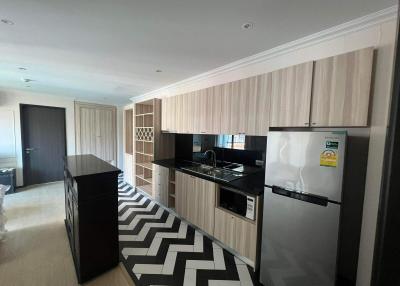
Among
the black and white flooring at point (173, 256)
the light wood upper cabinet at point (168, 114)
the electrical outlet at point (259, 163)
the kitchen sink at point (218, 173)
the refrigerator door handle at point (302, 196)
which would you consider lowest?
the black and white flooring at point (173, 256)

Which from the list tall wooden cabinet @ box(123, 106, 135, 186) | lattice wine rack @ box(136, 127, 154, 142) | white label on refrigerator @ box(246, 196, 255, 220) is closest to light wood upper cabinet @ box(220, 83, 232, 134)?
white label on refrigerator @ box(246, 196, 255, 220)

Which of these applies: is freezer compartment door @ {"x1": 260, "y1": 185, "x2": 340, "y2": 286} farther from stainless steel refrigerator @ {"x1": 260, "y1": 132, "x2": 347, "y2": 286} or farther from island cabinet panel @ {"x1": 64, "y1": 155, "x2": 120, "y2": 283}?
island cabinet panel @ {"x1": 64, "y1": 155, "x2": 120, "y2": 283}

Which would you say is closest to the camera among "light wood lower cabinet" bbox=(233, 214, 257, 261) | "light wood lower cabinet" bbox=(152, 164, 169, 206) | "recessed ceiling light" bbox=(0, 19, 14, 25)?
"recessed ceiling light" bbox=(0, 19, 14, 25)

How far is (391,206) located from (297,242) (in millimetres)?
1367

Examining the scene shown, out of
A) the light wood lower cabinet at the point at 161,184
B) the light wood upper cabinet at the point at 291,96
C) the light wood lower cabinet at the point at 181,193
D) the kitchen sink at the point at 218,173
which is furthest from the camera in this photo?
the light wood lower cabinet at the point at 161,184

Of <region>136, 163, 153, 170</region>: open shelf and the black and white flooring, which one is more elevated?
<region>136, 163, 153, 170</region>: open shelf

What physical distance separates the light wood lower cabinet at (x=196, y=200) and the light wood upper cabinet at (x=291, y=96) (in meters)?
1.18

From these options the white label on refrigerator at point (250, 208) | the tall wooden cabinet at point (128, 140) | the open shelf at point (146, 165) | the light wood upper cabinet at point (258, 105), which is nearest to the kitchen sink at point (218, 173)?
the white label on refrigerator at point (250, 208)

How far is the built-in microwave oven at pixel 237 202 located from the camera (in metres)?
2.02

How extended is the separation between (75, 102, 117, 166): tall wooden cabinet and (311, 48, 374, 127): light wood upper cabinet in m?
5.87

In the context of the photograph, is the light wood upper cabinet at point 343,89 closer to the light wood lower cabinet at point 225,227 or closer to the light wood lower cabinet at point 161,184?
the light wood lower cabinet at point 225,227

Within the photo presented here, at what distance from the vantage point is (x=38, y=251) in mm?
2307

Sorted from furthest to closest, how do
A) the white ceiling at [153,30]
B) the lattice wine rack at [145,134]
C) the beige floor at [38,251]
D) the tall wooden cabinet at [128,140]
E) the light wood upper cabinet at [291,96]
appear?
the tall wooden cabinet at [128,140], the lattice wine rack at [145,134], the beige floor at [38,251], the light wood upper cabinet at [291,96], the white ceiling at [153,30]

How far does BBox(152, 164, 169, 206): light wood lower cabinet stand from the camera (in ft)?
11.1
